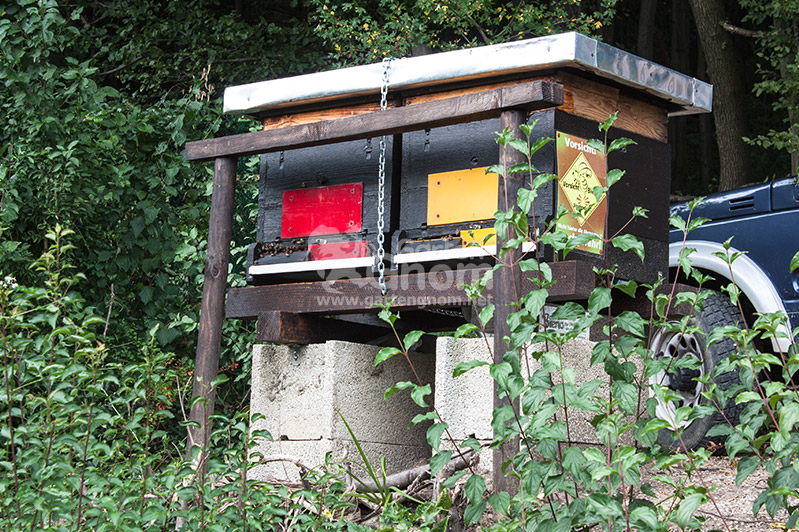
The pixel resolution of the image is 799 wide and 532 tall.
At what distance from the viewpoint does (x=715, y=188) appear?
42.5 ft

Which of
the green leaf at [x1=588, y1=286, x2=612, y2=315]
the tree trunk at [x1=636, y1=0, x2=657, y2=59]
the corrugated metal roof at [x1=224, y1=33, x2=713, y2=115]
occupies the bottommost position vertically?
the green leaf at [x1=588, y1=286, x2=612, y2=315]

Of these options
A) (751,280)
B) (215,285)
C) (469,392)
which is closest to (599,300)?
(469,392)

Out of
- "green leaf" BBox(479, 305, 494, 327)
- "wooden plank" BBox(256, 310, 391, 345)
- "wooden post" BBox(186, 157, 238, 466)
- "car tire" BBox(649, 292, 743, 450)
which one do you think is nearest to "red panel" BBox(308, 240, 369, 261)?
"wooden plank" BBox(256, 310, 391, 345)

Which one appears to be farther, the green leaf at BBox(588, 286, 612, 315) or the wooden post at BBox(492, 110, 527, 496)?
the wooden post at BBox(492, 110, 527, 496)

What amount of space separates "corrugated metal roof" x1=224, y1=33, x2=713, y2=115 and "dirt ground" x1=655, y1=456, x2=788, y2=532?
1.71 m

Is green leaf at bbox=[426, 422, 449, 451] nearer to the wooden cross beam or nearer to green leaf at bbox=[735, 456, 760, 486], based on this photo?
green leaf at bbox=[735, 456, 760, 486]

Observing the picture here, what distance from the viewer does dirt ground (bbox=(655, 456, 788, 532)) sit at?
356 centimetres

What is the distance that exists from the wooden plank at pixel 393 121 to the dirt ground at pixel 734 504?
1.61 metres

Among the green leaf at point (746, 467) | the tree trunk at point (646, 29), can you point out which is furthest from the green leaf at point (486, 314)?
the tree trunk at point (646, 29)

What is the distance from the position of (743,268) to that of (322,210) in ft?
8.14

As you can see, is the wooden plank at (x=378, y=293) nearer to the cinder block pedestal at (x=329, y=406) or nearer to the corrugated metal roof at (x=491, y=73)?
the cinder block pedestal at (x=329, y=406)

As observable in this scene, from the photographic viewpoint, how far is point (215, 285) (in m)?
4.43

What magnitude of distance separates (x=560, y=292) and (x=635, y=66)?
1055mm

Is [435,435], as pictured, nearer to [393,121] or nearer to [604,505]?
[604,505]
